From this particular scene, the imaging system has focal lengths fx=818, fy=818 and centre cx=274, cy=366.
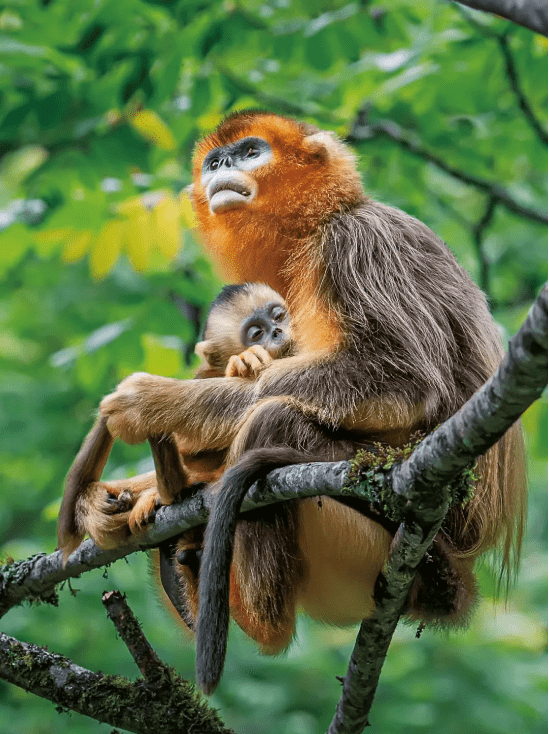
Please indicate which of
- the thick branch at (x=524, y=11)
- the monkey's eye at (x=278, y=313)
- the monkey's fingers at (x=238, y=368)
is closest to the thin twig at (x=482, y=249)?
the monkey's eye at (x=278, y=313)

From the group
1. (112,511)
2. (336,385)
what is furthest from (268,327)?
(112,511)

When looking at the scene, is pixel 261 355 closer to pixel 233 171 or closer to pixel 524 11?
pixel 233 171

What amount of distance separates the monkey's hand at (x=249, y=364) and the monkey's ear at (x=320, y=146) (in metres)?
0.75

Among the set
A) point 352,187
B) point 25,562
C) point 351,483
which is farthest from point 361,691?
point 352,187

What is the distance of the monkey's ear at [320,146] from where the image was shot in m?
2.91

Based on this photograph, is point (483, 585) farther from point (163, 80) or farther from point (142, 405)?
point (163, 80)

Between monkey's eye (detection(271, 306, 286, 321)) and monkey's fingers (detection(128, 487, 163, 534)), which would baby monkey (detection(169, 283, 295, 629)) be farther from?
monkey's fingers (detection(128, 487, 163, 534))

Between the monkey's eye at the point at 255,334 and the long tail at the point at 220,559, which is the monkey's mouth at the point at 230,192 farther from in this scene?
the long tail at the point at 220,559

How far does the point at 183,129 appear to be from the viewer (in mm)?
5016

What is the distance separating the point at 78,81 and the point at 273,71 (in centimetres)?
128

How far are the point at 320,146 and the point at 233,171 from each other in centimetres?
32

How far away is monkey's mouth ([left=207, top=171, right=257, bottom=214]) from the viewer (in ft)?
9.20

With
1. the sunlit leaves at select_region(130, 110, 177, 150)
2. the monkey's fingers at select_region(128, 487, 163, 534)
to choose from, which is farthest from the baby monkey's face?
the sunlit leaves at select_region(130, 110, 177, 150)

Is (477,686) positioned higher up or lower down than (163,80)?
lower down
